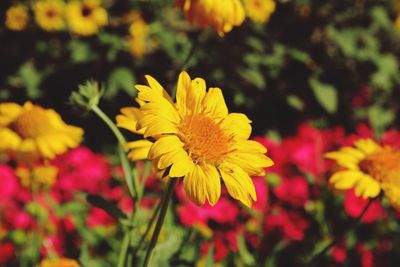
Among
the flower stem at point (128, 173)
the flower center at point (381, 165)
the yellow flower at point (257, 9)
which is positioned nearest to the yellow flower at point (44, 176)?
the flower stem at point (128, 173)

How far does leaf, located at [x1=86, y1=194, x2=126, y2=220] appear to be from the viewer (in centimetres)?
105

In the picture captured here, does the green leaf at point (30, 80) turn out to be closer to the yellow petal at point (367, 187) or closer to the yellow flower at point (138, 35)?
the yellow flower at point (138, 35)

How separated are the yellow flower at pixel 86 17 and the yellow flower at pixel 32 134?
4.60 ft

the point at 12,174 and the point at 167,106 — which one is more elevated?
the point at 167,106

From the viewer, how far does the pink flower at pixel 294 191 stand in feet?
6.17

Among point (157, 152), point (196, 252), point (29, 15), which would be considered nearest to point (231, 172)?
Result: point (157, 152)

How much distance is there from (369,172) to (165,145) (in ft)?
2.20

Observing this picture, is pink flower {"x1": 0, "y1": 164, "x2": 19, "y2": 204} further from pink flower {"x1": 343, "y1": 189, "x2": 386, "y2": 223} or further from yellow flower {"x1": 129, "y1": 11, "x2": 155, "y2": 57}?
pink flower {"x1": 343, "y1": 189, "x2": 386, "y2": 223}

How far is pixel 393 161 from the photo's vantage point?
4.30 feet

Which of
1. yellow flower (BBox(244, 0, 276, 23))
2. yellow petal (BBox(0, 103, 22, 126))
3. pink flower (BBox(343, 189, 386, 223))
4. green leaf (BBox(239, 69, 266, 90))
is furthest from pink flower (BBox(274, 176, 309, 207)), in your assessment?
yellow petal (BBox(0, 103, 22, 126))

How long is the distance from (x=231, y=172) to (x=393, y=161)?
0.59m

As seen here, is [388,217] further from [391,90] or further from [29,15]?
[29,15]

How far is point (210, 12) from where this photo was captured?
47.5 inches

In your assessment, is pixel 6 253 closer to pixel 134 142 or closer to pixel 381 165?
pixel 134 142
